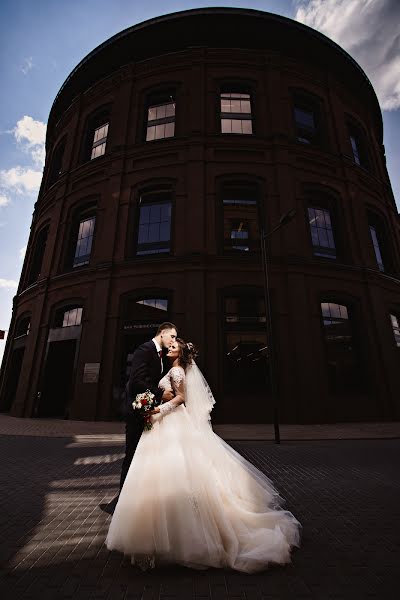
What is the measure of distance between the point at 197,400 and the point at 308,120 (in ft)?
53.9

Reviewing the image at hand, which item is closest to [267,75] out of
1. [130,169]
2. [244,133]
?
[244,133]

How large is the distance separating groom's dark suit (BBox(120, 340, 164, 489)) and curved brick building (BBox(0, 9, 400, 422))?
6.91m

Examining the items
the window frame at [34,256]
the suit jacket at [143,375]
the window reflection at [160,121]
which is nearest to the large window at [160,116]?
the window reflection at [160,121]

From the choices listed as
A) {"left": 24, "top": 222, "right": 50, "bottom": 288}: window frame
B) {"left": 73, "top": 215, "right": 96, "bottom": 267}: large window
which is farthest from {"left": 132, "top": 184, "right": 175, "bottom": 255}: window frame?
{"left": 24, "top": 222, "right": 50, "bottom": 288}: window frame

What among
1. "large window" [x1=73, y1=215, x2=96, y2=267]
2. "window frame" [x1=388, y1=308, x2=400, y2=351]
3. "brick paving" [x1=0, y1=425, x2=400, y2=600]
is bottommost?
"brick paving" [x1=0, y1=425, x2=400, y2=600]

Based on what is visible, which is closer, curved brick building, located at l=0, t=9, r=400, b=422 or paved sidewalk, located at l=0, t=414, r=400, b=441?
paved sidewalk, located at l=0, t=414, r=400, b=441

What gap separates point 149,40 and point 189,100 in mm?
4298

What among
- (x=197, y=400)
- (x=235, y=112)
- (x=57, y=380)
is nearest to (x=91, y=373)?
(x=57, y=380)

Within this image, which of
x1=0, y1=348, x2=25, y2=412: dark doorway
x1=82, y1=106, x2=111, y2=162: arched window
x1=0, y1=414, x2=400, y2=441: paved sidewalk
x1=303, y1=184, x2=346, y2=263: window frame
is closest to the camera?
x1=0, y1=414, x2=400, y2=441: paved sidewalk

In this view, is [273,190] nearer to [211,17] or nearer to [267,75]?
[267,75]

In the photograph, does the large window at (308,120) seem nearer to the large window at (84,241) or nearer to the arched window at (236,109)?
the arched window at (236,109)

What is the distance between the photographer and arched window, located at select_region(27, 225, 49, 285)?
51.5ft

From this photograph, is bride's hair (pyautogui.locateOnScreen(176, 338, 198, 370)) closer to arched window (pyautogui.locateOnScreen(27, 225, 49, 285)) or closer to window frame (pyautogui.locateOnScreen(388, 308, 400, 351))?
window frame (pyautogui.locateOnScreen(388, 308, 400, 351))

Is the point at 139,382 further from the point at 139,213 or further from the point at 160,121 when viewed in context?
the point at 160,121
